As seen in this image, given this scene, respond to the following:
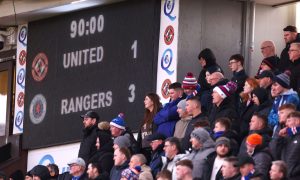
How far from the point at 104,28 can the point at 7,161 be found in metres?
3.75

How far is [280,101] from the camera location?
52.5ft

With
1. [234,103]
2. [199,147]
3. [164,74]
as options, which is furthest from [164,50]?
[199,147]

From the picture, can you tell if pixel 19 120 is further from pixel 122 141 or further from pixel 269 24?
pixel 122 141

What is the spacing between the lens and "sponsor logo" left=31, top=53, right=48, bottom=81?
2400 centimetres

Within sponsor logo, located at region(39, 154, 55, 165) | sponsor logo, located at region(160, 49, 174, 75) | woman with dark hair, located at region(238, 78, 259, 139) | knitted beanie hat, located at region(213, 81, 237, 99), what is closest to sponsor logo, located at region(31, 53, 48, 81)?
sponsor logo, located at region(39, 154, 55, 165)

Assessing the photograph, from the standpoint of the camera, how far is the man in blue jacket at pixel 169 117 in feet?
58.2

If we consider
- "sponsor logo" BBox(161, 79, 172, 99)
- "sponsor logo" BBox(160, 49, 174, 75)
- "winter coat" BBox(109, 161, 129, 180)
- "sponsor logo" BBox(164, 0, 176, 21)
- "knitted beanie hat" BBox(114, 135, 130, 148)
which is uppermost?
"sponsor logo" BBox(164, 0, 176, 21)

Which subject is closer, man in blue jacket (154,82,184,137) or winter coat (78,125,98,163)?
man in blue jacket (154,82,184,137)

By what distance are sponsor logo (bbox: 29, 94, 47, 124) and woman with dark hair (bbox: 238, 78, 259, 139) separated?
24.4ft

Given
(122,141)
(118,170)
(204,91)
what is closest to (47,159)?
(122,141)

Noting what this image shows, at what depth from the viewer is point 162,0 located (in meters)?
21.2

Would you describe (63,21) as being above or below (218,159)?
above

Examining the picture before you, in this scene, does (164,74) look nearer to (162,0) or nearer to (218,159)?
(162,0)

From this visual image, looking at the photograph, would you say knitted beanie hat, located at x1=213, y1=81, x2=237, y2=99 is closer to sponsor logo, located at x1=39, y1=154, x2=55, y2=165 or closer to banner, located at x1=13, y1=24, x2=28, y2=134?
sponsor logo, located at x1=39, y1=154, x2=55, y2=165
